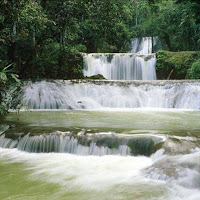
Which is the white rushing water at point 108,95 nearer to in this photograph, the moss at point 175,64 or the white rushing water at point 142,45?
the moss at point 175,64

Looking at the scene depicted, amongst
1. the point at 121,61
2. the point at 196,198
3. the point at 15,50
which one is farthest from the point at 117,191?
the point at 121,61

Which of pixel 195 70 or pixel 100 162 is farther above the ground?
pixel 195 70

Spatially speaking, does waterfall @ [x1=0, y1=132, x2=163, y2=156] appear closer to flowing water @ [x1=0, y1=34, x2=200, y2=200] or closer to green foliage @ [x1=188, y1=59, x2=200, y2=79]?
flowing water @ [x1=0, y1=34, x2=200, y2=200]

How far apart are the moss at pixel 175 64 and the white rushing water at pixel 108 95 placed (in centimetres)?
672

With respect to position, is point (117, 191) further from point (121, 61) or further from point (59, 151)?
point (121, 61)

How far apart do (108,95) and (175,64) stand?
28.3 ft

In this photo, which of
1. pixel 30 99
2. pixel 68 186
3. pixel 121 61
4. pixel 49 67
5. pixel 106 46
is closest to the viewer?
pixel 68 186

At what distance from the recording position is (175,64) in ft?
70.1

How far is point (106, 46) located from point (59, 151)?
2245 cm

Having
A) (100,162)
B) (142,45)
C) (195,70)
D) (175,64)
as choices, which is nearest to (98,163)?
(100,162)

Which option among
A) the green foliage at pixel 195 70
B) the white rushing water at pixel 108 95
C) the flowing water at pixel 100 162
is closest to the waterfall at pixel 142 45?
the green foliage at pixel 195 70

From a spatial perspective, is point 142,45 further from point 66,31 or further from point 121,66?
point 66,31

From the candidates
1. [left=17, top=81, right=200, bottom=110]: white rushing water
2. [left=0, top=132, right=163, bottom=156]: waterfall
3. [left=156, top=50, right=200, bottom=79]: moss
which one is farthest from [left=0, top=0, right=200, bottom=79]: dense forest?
[left=156, top=50, right=200, bottom=79]: moss

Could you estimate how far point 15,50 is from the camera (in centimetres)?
1445
